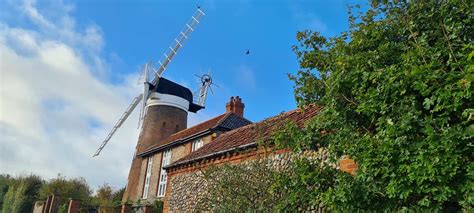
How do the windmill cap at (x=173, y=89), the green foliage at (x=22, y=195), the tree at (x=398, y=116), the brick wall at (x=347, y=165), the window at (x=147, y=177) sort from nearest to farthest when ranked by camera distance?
the tree at (x=398, y=116) → the brick wall at (x=347, y=165) → the green foliage at (x=22, y=195) → the window at (x=147, y=177) → the windmill cap at (x=173, y=89)

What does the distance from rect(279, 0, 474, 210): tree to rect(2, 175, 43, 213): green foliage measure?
25315 millimetres

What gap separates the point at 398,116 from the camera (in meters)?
4.75

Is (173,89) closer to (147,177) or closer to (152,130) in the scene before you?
(152,130)

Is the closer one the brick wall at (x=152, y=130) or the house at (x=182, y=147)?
the house at (x=182, y=147)

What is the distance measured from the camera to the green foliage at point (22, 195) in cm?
2530

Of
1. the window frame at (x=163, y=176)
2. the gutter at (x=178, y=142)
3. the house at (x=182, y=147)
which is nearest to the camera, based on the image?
the house at (x=182, y=147)

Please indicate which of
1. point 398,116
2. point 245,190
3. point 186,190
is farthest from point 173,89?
point 398,116

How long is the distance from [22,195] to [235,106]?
1664 cm

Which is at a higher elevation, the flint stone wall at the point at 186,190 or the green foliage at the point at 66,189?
the green foliage at the point at 66,189

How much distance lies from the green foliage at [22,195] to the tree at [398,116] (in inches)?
997

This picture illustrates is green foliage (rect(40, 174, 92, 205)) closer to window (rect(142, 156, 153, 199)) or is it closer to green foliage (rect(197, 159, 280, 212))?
window (rect(142, 156, 153, 199))

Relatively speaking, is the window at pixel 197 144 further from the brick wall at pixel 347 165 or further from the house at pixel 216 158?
the brick wall at pixel 347 165

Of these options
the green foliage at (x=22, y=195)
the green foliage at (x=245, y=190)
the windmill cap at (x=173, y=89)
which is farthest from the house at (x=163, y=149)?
the green foliage at (x=245, y=190)

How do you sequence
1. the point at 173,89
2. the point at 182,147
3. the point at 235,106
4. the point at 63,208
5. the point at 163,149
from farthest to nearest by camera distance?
the point at 173,89
the point at 163,149
the point at 235,106
the point at 182,147
the point at 63,208
